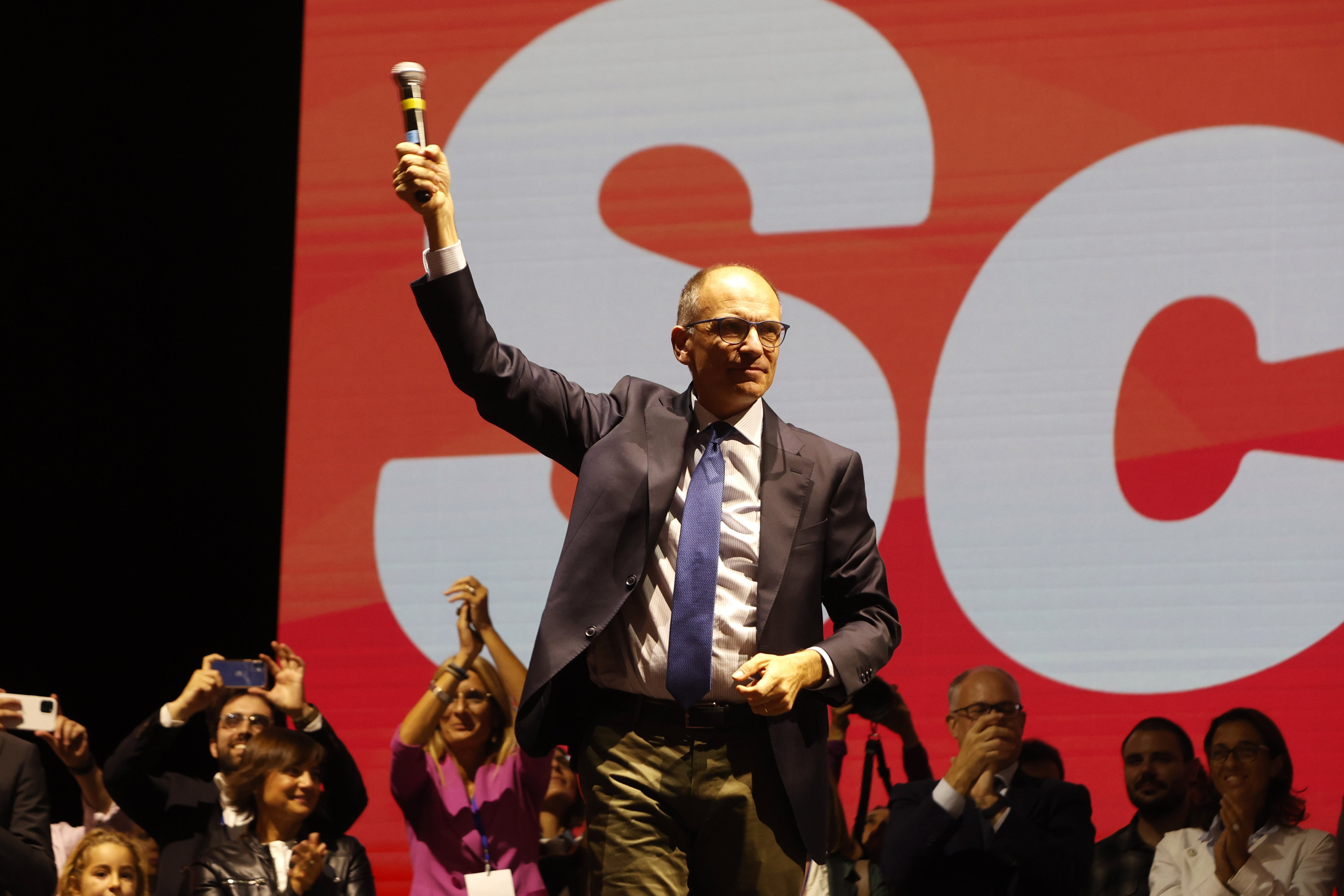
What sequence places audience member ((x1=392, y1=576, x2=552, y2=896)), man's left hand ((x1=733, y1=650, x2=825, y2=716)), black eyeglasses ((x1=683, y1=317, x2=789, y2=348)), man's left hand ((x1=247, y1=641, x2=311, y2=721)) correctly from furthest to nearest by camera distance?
man's left hand ((x1=247, y1=641, x2=311, y2=721)) < audience member ((x1=392, y1=576, x2=552, y2=896)) < black eyeglasses ((x1=683, y1=317, x2=789, y2=348)) < man's left hand ((x1=733, y1=650, x2=825, y2=716))

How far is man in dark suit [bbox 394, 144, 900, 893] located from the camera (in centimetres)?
186

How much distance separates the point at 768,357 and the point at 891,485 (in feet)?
7.28

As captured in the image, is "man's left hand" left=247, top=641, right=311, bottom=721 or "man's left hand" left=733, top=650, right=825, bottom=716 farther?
"man's left hand" left=247, top=641, right=311, bottom=721

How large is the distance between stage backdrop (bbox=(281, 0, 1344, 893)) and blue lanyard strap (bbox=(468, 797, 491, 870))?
661mm

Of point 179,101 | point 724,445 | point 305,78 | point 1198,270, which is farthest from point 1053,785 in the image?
point 179,101

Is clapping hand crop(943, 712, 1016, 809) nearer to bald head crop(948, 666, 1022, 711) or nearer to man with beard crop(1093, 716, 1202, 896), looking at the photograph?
bald head crop(948, 666, 1022, 711)

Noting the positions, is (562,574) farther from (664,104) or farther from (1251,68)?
(1251,68)

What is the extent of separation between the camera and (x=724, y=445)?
203 cm

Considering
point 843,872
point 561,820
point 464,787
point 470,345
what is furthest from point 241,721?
point 470,345

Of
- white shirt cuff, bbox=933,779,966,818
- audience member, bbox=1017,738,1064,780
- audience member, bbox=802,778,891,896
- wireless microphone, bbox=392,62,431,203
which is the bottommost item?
audience member, bbox=802,778,891,896

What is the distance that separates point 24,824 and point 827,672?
271 centimetres

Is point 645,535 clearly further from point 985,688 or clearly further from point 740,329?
point 985,688

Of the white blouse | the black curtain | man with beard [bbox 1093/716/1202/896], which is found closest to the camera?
the white blouse

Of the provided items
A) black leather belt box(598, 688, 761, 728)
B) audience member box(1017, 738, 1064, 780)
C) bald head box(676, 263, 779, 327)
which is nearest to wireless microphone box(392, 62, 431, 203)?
bald head box(676, 263, 779, 327)
